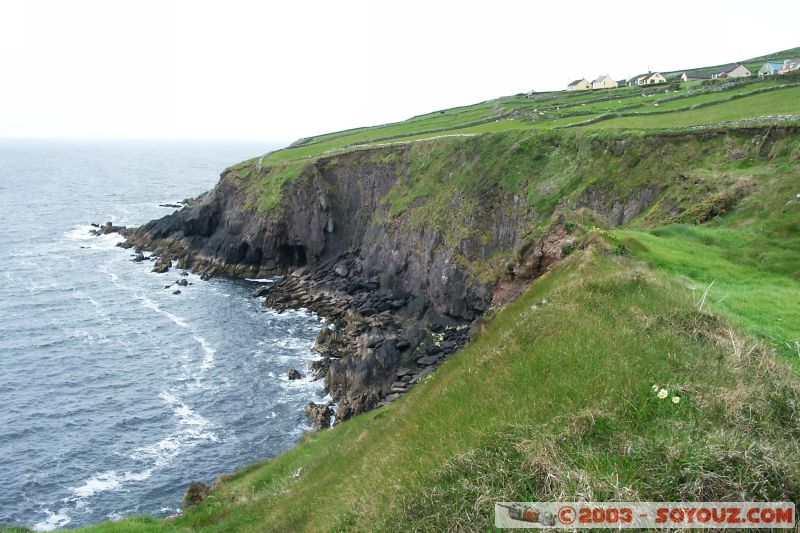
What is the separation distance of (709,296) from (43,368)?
2100 inches

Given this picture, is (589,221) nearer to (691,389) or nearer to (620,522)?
(691,389)

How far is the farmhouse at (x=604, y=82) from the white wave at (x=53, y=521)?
4482 inches

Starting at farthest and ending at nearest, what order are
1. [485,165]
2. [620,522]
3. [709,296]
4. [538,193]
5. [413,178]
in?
[413,178] → [485,165] → [538,193] → [709,296] → [620,522]

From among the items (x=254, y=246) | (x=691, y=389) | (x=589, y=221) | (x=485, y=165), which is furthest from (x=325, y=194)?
(x=691, y=389)

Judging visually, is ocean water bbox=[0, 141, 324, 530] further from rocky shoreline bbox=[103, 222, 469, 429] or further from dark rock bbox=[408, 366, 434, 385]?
dark rock bbox=[408, 366, 434, 385]

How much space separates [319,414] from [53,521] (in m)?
16.7

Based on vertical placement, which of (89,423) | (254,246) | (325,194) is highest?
(325,194)

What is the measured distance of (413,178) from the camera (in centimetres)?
7094

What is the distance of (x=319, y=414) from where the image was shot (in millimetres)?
38531

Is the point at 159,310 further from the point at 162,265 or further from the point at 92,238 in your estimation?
the point at 92,238

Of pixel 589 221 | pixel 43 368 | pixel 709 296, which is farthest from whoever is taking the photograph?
pixel 43 368

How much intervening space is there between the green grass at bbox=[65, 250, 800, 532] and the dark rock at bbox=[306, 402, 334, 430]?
77.4 feet

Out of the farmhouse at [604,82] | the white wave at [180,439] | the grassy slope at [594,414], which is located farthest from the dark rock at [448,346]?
the farmhouse at [604,82]

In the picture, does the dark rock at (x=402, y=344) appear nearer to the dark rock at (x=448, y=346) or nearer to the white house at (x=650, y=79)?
the dark rock at (x=448, y=346)
